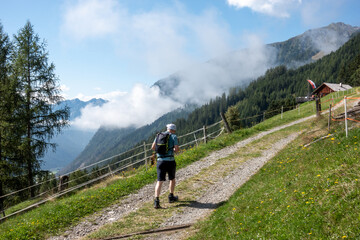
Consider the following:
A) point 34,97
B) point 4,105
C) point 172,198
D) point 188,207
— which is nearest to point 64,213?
point 172,198

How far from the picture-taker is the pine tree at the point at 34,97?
18.9m

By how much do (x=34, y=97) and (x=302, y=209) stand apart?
21.8 meters

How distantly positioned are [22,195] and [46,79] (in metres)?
9.91

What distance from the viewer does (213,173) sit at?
41.1 feet

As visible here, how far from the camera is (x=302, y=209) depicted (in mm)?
5004

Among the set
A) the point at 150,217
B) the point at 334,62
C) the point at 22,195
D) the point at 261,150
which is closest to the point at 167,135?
the point at 150,217

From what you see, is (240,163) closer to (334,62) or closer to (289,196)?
(289,196)

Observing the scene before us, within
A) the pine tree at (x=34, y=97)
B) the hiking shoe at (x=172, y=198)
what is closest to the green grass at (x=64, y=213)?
the hiking shoe at (x=172, y=198)

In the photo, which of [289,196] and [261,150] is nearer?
[289,196]

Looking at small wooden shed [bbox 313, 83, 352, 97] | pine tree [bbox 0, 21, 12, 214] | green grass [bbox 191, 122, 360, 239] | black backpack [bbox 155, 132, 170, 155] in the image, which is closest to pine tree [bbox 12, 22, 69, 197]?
pine tree [bbox 0, 21, 12, 214]

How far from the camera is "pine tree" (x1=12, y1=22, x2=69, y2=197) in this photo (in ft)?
62.1

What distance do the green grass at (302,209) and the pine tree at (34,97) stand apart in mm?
17426

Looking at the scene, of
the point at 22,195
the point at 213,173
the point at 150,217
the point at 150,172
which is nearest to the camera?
the point at 150,217

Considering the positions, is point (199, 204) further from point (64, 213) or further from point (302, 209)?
point (64, 213)
